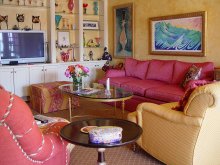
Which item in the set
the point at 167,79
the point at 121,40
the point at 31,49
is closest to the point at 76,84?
the point at 167,79

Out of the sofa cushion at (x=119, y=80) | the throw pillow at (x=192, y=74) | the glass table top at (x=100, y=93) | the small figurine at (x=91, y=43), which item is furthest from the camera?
the small figurine at (x=91, y=43)

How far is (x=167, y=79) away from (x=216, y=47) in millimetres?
1035

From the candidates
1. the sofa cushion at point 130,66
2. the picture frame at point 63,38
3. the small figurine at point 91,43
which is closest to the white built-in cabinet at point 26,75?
the picture frame at point 63,38

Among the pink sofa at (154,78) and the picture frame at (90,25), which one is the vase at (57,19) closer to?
the picture frame at (90,25)

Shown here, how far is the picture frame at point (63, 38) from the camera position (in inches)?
270

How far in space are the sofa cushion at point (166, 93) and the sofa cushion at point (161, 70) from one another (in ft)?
1.67

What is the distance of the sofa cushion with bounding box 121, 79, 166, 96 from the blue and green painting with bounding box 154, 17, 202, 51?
2.74 ft

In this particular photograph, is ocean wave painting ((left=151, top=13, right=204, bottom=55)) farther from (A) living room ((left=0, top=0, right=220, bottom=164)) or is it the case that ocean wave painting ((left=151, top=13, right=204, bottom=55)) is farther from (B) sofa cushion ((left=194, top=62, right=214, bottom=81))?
(B) sofa cushion ((left=194, top=62, right=214, bottom=81))

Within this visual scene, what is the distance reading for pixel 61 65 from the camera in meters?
6.59

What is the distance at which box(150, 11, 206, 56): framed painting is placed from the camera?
16.7 feet

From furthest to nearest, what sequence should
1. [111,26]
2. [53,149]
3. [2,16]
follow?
[111,26]
[2,16]
[53,149]

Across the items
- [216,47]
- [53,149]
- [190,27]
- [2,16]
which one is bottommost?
[53,149]

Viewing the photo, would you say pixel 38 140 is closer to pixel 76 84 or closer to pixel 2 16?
pixel 76 84

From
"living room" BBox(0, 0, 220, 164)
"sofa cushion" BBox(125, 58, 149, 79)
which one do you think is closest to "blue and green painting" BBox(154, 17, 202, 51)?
"living room" BBox(0, 0, 220, 164)
